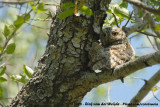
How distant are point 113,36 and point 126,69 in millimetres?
1064

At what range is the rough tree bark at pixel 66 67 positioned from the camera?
9.16 feet

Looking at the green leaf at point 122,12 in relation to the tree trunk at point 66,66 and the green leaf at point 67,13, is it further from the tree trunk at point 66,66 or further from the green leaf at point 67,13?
the green leaf at point 67,13

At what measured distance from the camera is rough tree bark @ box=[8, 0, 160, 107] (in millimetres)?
2793

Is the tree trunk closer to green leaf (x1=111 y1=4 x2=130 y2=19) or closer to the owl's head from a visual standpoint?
green leaf (x1=111 y1=4 x2=130 y2=19)

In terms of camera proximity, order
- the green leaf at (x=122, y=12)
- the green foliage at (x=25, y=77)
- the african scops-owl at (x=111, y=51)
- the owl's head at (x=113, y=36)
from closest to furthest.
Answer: the african scops-owl at (x=111, y=51)
the green leaf at (x=122, y=12)
the green foliage at (x=25, y=77)
the owl's head at (x=113, y=36)

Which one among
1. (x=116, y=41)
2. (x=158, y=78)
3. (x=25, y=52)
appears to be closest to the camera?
(x=158, y=78)

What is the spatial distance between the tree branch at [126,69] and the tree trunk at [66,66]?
0.11 meters

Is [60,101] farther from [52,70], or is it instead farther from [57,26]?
[57,26]

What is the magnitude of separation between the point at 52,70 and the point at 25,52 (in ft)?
17.3

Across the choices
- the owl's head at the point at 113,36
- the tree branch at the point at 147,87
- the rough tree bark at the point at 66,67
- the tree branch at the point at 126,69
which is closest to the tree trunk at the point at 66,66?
the rough tree bark at the point at 66,67

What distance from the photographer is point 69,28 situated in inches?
112

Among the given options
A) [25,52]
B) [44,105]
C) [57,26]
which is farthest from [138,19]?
[25,52]

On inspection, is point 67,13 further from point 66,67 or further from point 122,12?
point 122,12

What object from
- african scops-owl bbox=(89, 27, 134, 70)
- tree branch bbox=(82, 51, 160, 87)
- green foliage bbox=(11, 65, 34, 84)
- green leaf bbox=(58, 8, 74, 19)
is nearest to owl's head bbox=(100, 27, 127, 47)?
african scops-owl bbox=(89, 27, 134, 70)
